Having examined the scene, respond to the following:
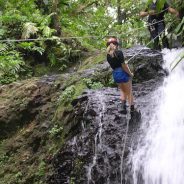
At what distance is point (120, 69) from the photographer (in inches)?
236

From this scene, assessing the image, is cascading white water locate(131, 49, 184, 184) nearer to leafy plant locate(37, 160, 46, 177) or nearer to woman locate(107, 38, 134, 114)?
woman locate(107, 38, 134, 114)

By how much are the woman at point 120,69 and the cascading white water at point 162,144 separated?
20.0 inches

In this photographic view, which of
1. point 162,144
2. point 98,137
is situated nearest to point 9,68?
point 98,137

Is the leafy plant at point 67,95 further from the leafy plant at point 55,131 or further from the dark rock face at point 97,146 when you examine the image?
the leafy plant at point 55,131

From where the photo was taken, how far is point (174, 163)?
17.8ft

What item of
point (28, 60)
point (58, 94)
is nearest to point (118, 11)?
point (28, 60)

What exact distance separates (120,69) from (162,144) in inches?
53.7

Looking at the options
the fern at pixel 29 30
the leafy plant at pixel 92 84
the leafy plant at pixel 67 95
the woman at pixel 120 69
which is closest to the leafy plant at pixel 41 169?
the leafy plant at pixel 67 95

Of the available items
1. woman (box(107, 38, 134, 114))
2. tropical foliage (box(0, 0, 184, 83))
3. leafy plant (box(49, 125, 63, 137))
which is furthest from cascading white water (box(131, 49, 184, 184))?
tropical foliage (box(0, 0, 184, 83))

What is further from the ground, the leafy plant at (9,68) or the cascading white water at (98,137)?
the leafy plant at (9,68)

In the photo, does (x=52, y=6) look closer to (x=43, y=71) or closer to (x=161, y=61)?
(x=43, y=71)

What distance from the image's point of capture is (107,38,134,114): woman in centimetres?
588

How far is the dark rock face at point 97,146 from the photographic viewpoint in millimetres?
5680

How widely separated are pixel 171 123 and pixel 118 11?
1239 cm
